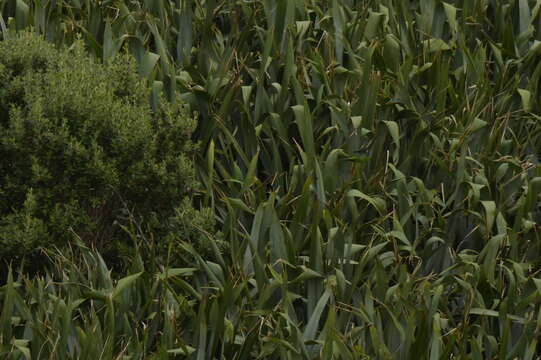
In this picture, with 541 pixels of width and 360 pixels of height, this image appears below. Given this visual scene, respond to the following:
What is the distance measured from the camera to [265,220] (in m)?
4.11

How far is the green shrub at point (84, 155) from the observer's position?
386 cm

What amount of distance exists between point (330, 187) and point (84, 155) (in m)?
1.02

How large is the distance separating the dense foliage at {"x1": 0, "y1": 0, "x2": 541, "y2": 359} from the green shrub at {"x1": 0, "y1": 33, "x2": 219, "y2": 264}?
0.15 m

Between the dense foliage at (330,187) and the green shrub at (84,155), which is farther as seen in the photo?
the green shrub at (84,155)

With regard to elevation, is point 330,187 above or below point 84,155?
below

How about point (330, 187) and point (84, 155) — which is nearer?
point (84, 155)

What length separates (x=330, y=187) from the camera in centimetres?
437

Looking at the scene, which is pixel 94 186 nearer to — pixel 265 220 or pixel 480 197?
pixel 265 220

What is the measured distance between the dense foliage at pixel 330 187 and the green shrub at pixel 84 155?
0.15 metres

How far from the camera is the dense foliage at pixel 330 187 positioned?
146 inches

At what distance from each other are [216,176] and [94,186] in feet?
Result: 2.19

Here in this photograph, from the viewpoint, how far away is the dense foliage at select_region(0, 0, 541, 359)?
3.71 meters

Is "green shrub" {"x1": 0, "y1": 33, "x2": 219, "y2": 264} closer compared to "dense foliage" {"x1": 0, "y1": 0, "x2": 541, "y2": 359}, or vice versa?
"dense foliage" {"x1": 0, "y1": 0, "x2": 541, "y2": 359}

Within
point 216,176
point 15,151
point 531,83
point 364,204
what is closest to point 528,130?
point 531,83
